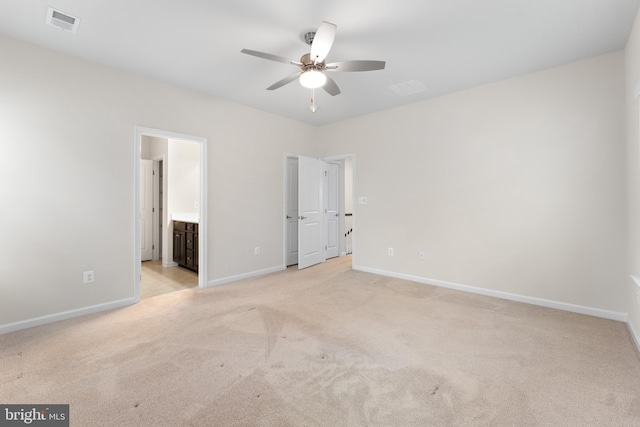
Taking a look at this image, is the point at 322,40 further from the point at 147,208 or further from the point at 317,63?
the point at 147,208

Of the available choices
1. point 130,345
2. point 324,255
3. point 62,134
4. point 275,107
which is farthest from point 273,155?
point 130,345

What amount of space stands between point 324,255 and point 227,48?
4003 mm

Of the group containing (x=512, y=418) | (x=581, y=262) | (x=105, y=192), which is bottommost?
(x=512, y=418)

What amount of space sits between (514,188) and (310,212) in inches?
126

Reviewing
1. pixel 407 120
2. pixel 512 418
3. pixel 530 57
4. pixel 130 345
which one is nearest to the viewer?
pixel 512 418

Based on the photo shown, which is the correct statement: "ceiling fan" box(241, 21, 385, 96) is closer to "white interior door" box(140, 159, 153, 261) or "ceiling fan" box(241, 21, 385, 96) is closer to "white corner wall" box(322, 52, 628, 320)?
"white corner wall" box(322, 52, 628, 320)

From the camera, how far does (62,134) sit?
2846mm

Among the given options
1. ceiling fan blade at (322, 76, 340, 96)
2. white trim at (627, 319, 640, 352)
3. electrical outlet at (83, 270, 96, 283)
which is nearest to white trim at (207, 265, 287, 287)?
electrical outlet at (83, 270, 96, 283)

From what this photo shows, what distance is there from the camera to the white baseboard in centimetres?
260

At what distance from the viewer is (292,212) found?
17.9 ft

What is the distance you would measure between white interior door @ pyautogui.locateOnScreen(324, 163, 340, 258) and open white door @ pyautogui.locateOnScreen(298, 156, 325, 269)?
0.98 feet

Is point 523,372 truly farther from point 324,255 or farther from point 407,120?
point 324,255

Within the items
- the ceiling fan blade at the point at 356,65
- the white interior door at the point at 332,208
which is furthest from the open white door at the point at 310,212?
the ceiling fan blade at the point at 356,65

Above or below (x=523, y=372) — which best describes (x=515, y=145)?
above
